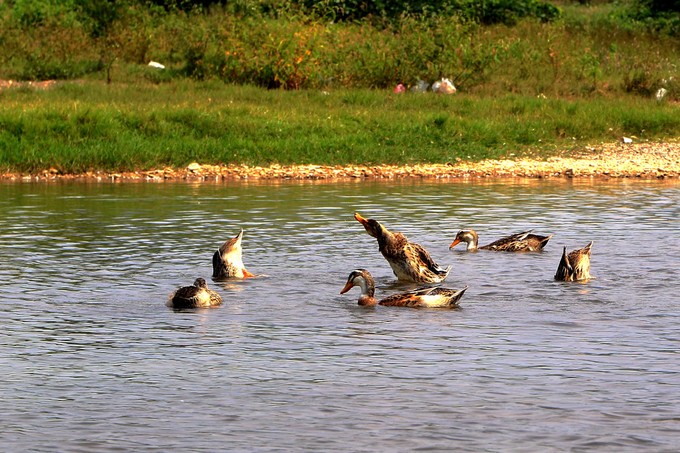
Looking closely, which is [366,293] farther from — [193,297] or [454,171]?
[454,171]

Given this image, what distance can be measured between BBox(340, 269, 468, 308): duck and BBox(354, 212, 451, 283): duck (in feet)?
4.79

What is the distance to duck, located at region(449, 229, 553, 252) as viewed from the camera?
1600cm

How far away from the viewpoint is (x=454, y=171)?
25.5 m

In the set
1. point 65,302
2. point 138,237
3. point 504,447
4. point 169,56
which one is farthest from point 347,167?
point 504,447

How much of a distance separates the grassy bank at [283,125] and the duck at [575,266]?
39.8 feet

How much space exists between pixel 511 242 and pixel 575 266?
2331mm

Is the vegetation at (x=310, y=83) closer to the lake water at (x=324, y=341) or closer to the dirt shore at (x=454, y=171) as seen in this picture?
the dirt shore at (x=454, y=171)

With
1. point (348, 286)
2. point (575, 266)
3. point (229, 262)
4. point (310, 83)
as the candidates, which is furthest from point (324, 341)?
point (310, 83)

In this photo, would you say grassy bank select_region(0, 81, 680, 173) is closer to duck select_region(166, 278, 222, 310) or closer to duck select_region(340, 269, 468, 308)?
duck select_region(166, 278, 222, 310)

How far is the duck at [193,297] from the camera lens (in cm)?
1212

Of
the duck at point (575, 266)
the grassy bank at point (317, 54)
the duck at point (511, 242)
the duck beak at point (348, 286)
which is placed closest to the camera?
the duck beak at point (348, 286)

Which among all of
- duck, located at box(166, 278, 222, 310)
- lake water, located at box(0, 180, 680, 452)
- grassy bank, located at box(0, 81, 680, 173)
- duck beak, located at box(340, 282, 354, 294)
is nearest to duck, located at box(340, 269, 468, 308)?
duck beak, located at box(340, 282, 354, 294)

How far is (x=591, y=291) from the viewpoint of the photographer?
1328 cm

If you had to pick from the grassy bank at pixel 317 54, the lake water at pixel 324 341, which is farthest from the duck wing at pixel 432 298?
the grassy bank at pixel 317 54
